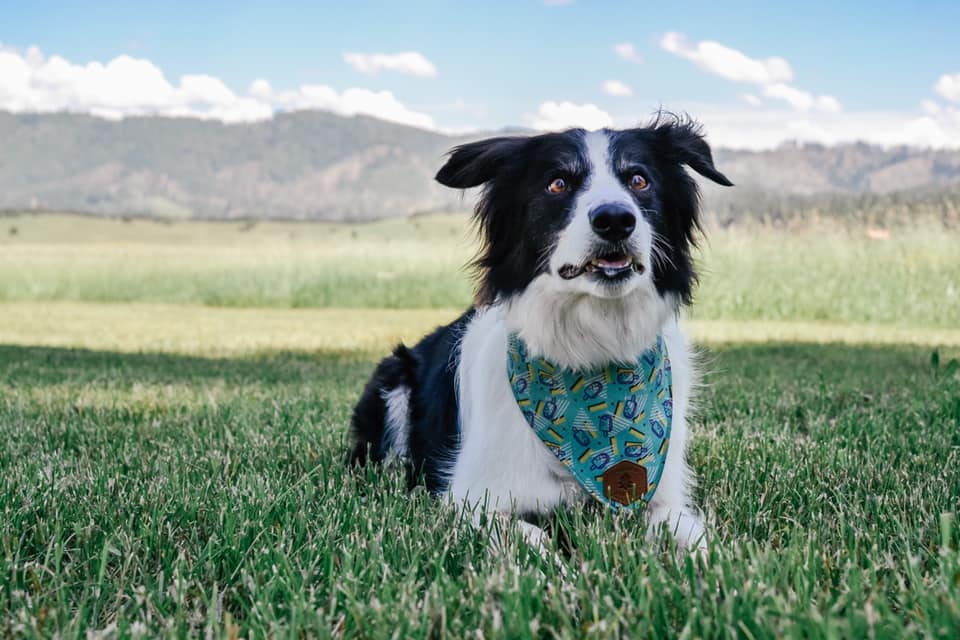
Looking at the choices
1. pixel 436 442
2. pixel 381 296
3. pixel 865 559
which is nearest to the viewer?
pixel 865 559

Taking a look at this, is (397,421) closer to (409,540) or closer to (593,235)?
(409,540)

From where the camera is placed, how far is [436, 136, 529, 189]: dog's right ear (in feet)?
10.3

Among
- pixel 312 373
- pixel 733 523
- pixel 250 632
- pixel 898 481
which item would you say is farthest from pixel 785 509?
pixel 312 373

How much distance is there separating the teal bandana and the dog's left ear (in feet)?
2.38

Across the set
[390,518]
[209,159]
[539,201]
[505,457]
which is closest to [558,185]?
[539,201]

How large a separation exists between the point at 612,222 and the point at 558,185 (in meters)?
0.37

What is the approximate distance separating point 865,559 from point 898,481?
3.14 ft

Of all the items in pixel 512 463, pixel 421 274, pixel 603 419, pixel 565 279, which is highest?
pixel 565 279

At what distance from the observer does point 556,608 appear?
6.07 feet

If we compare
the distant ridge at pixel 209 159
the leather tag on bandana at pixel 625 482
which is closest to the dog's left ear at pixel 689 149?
the leather tag on bandana at pixel 625 482

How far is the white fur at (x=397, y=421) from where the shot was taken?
149 inches

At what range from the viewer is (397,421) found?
3859 millimetres

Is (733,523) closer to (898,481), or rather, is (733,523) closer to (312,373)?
(898,481)

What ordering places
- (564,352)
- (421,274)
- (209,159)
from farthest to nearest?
(209,159) < (421,274) < (564,352)
